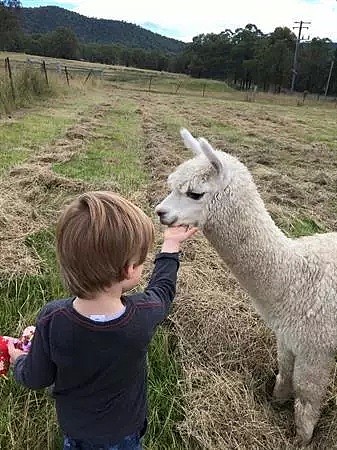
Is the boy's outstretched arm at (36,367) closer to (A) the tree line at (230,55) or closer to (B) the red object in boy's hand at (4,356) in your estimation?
(B) the red object in boy's hand at (4,356)

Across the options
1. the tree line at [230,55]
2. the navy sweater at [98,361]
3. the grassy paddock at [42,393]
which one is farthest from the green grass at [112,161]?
the tree line at [230,55]

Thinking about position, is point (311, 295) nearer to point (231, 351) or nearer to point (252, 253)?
point (252, 253)

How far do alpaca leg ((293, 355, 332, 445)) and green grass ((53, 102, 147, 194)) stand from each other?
11.2 ft

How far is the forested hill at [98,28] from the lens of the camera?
144 m

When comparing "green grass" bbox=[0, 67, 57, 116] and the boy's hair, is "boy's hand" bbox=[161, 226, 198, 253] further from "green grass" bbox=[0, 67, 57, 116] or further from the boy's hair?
"green grass" bbox=[0, 67, 57, 116]

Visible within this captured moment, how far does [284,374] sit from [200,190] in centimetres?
113

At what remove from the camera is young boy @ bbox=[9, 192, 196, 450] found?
4.67ft

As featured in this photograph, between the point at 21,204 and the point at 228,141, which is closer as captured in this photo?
the point at 21,204

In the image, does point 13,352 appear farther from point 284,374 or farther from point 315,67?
point 315,67

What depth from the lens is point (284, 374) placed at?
8.95 feet

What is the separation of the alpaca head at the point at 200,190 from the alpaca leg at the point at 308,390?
0.91 m

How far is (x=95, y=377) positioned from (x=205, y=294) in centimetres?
188

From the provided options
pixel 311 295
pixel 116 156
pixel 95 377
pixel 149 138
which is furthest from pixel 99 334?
pixel 149 138

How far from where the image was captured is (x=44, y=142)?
27.9 ft
